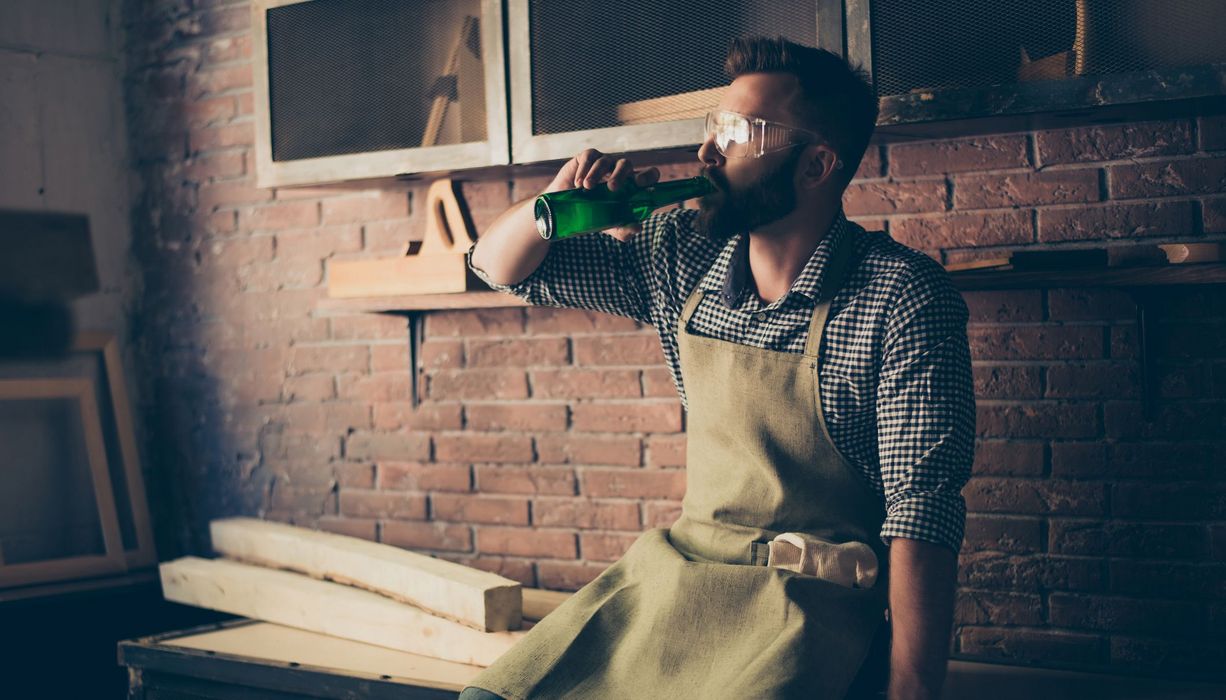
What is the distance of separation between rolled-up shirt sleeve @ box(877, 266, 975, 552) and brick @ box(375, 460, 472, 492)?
133 centimetres

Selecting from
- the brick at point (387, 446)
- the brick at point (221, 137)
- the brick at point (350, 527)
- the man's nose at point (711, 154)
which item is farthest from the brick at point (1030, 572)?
the brick at point (221, 137)

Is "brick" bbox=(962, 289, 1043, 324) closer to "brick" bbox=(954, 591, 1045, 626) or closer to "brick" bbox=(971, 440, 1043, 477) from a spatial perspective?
"brick" bbox=(971, 440, 1043, 477)

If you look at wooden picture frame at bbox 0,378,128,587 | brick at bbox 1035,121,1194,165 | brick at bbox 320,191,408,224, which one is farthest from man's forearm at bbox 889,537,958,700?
wooden picture frame at bbox 0,378,128,587

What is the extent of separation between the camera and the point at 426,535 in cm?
276

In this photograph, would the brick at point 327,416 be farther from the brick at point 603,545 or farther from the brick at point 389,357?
the brick at point 603,545

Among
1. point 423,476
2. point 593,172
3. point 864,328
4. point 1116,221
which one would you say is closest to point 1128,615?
point 1116,221

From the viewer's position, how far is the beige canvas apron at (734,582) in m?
1.54

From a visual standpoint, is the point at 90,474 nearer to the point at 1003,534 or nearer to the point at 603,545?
the point at 603,545

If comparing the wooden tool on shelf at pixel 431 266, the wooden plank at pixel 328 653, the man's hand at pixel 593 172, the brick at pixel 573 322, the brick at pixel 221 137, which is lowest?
the wooden plank at pixel 328 653

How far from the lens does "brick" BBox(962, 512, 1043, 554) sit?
2115 millimetres

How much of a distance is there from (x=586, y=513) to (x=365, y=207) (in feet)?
3.15

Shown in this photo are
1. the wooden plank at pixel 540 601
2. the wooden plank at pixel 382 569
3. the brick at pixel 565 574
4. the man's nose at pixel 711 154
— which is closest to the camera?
the man's nose at pixel 711 154

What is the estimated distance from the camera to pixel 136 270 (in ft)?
10.1

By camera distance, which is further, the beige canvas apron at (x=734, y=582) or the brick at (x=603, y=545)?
the brick at (x=603, y=545)
